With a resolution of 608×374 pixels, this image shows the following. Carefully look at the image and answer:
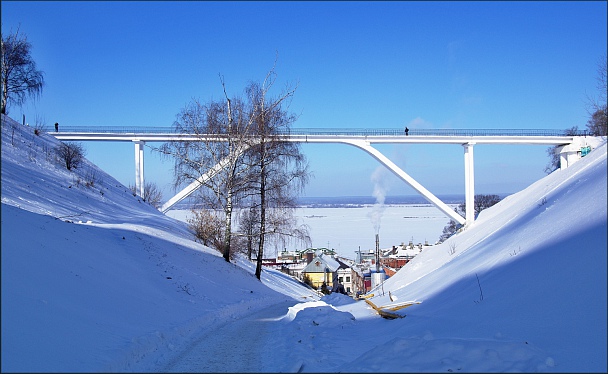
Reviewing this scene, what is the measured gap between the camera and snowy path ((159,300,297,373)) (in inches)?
236

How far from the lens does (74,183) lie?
54.3ft

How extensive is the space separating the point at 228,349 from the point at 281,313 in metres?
4.79

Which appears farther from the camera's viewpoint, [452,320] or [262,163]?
[262,163]

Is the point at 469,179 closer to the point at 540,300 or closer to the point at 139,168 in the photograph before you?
the point at 139,168

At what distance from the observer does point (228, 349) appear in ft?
23.4

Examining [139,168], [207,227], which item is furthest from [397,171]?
[139,168]

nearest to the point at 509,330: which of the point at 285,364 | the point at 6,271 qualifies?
the point at 285,364

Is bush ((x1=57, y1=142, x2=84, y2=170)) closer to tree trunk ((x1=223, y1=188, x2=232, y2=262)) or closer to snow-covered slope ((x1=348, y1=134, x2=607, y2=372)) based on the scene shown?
tree trunk ((x1=223, y1=188, x2=232, y2=262))

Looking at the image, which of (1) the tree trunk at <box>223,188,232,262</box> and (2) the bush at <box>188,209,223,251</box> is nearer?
(1) the tree trunk at <box>223,188,232,262</box>

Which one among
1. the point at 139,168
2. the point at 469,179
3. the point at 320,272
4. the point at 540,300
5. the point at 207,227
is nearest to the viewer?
the point at 540,300

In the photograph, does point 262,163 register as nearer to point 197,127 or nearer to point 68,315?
point 197,127

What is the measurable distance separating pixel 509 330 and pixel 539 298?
73 cm

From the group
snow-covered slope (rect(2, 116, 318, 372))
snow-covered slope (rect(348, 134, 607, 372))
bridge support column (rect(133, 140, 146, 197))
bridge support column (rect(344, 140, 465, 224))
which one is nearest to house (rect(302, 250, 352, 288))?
bridge support column (rect(344, 140, 465, 224))

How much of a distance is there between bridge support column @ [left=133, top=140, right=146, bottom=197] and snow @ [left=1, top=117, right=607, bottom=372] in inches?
544
